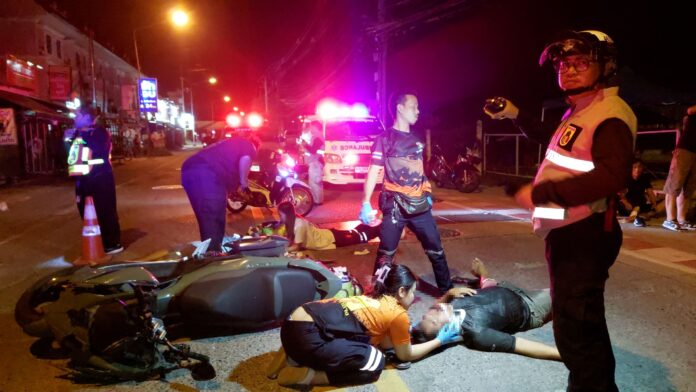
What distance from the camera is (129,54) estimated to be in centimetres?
5203

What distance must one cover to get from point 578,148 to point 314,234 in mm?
4992

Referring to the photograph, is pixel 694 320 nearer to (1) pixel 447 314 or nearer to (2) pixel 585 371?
(1) pixel 447 314

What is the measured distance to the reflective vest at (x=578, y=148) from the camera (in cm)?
241

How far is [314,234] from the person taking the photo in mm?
7109

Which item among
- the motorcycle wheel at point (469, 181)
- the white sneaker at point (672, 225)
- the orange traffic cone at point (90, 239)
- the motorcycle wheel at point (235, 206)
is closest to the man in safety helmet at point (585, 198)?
the orange traffic cone at point (90, 239)

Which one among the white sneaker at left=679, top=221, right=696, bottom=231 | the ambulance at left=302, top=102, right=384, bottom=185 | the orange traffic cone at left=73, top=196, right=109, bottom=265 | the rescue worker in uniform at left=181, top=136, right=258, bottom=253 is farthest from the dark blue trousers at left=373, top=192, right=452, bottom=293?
the ambulance at left=302, top=102, right=384, bottom=185

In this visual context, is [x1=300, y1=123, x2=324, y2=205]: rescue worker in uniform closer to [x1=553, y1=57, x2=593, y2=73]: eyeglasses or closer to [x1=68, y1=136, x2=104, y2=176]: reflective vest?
[x1=68, y1=136, x2=104, y2=176]: reflective vest

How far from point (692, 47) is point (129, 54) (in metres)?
50.6

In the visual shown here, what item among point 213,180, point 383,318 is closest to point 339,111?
point 213,180

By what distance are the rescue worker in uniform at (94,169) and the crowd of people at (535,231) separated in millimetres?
2139

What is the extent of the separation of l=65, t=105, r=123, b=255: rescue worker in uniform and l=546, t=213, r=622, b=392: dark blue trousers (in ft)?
21.1

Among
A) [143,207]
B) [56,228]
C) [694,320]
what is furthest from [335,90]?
[694,320]

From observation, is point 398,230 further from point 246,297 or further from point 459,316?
point 246,297

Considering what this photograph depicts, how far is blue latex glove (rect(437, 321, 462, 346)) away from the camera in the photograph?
3.69 metres
